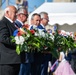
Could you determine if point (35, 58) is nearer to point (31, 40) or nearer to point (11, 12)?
point (31, 40)

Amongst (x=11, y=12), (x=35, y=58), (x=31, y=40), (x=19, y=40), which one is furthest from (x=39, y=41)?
(x=35, y=58)

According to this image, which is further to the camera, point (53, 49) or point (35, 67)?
point (35, 67)

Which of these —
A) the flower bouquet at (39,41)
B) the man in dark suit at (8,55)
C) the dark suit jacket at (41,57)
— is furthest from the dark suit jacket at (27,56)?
the dark suit jacket at (41,57)

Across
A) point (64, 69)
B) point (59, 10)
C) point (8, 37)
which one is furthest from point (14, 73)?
point (59, 10)

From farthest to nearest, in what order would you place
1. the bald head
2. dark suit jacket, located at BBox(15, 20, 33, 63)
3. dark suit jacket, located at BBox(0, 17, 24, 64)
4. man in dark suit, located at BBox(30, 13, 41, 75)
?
man in dark suit, located at BBox(30, 13, 41, 75) < dark suit jacket, located at BBox(15, 20, 33, 63) < the bald head < dark suit jacket, located at BBox(0, 17, 24, 64)

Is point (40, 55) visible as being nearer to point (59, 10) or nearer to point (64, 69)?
point (64, 69)

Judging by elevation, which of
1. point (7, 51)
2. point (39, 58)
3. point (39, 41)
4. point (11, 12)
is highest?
point (11, 12)

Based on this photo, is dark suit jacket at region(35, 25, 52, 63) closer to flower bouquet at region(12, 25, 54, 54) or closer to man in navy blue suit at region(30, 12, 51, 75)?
man in navy blue suit at region(30, 12, 51, 75)

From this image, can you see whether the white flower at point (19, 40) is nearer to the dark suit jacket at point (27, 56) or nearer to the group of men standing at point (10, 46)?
the group of men standing at point (10, 46)

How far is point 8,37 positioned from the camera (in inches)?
Result: 214

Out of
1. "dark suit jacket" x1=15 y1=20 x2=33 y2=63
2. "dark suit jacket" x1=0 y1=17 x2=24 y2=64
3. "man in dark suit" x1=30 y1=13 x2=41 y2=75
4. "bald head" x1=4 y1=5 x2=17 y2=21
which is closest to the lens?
"dark suit jacket" x1=0 y1=17 x2=24 y2=64

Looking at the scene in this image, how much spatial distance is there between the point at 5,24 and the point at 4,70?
0.68m

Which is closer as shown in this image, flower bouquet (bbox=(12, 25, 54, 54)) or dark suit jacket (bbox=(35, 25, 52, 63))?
flower bouquet (bbox=(12, 25, 54, 54))

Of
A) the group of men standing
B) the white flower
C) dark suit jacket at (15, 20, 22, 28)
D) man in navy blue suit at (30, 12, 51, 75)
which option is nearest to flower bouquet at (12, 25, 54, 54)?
the white flower
